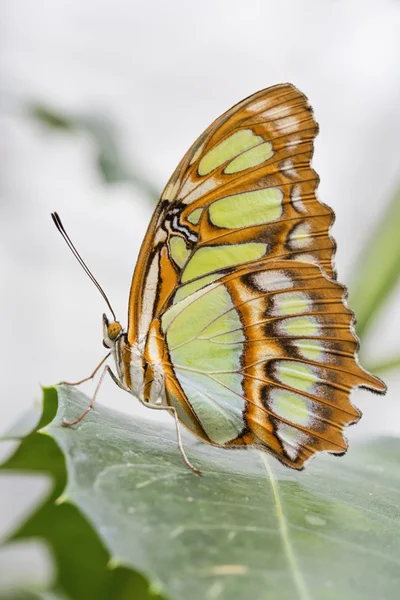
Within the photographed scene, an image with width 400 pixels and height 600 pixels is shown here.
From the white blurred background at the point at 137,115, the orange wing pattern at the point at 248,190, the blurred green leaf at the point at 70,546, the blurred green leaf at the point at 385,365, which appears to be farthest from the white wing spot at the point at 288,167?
the white blurred background at the point at 137,115

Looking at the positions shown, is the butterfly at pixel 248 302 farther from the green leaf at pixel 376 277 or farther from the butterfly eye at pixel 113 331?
the green leaf at pixel 376 277

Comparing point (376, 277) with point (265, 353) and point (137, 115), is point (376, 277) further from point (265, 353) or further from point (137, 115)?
point (137, 115)

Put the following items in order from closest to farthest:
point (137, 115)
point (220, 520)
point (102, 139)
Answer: point (220, 520) < point (102, 139) < point (137, 115)

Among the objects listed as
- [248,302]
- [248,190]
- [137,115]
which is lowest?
[248,302]

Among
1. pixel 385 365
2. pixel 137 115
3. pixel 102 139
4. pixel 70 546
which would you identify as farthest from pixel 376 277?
pixel 137 115

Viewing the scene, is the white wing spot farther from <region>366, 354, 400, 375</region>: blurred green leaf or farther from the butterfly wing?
<region>366, 354, 400, 375</region>: blurred green leaf

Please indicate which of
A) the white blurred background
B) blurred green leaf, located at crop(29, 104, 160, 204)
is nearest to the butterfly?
blurred green leaf, located at crop(29, 104, 160, 204)

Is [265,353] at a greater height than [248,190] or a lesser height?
lesser
